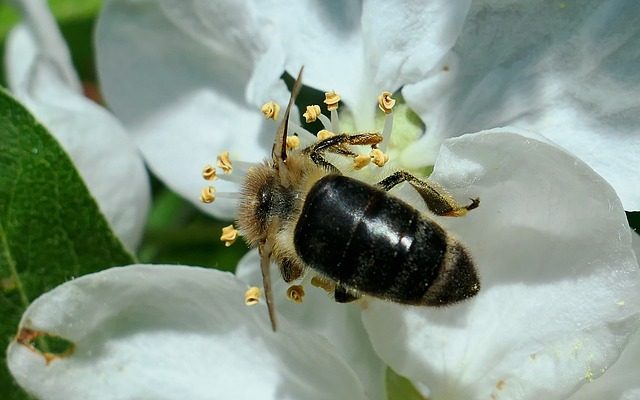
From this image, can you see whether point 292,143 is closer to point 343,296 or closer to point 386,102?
point 386,102

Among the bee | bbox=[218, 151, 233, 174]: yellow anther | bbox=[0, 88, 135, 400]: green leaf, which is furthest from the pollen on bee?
bbox=[0, 88, 135, 400]: green leaf

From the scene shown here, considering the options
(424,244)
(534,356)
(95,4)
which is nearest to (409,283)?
(424,244)

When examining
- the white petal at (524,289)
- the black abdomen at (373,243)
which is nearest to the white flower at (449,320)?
the white petal at (524,289)

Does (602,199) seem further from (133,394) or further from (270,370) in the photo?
(133,394)

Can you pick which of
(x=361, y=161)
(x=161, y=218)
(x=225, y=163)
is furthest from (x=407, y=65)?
(x=161, y=218)

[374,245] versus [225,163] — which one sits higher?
[374,245]

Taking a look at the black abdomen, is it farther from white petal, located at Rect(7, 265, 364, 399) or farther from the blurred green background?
the blurred green background
